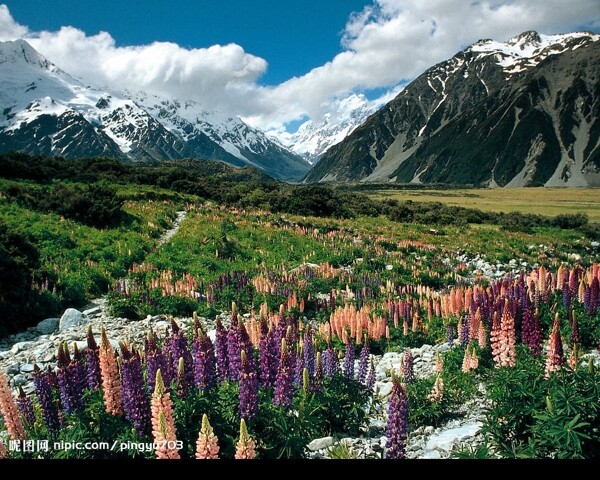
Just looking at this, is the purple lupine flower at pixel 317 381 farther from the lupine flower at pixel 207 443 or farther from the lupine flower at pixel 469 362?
the lupine flower at pixel 469 362

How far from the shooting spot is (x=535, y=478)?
3.42m

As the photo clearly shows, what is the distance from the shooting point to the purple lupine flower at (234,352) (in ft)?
19.3

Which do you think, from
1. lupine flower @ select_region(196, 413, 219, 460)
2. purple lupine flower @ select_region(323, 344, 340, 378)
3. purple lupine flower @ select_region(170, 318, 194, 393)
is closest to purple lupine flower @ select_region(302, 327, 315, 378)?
purple lupine flower @ select_region(323, 344, 340, 378)

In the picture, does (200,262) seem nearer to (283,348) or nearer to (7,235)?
(7,235)

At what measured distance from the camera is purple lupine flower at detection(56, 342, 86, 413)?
5.26 meters

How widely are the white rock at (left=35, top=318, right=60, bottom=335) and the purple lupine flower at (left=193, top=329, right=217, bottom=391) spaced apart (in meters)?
8.50

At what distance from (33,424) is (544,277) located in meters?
14.1

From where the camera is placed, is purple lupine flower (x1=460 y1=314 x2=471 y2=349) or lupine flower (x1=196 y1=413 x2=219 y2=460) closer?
lupine flower (x1=196 y1=413 x2=219 y2=460)

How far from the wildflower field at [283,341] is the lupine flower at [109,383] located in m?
0.02

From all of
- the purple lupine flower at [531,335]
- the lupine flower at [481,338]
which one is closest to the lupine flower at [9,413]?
the purple lupine flower at [531,335]

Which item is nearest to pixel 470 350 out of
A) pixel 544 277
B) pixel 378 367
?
pixel 378 367

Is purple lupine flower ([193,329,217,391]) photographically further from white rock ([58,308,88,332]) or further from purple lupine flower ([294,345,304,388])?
white rock ([58,308,88,332])

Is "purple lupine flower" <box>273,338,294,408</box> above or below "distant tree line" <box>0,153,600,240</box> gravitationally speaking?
below

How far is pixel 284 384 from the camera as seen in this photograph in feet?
17.7
